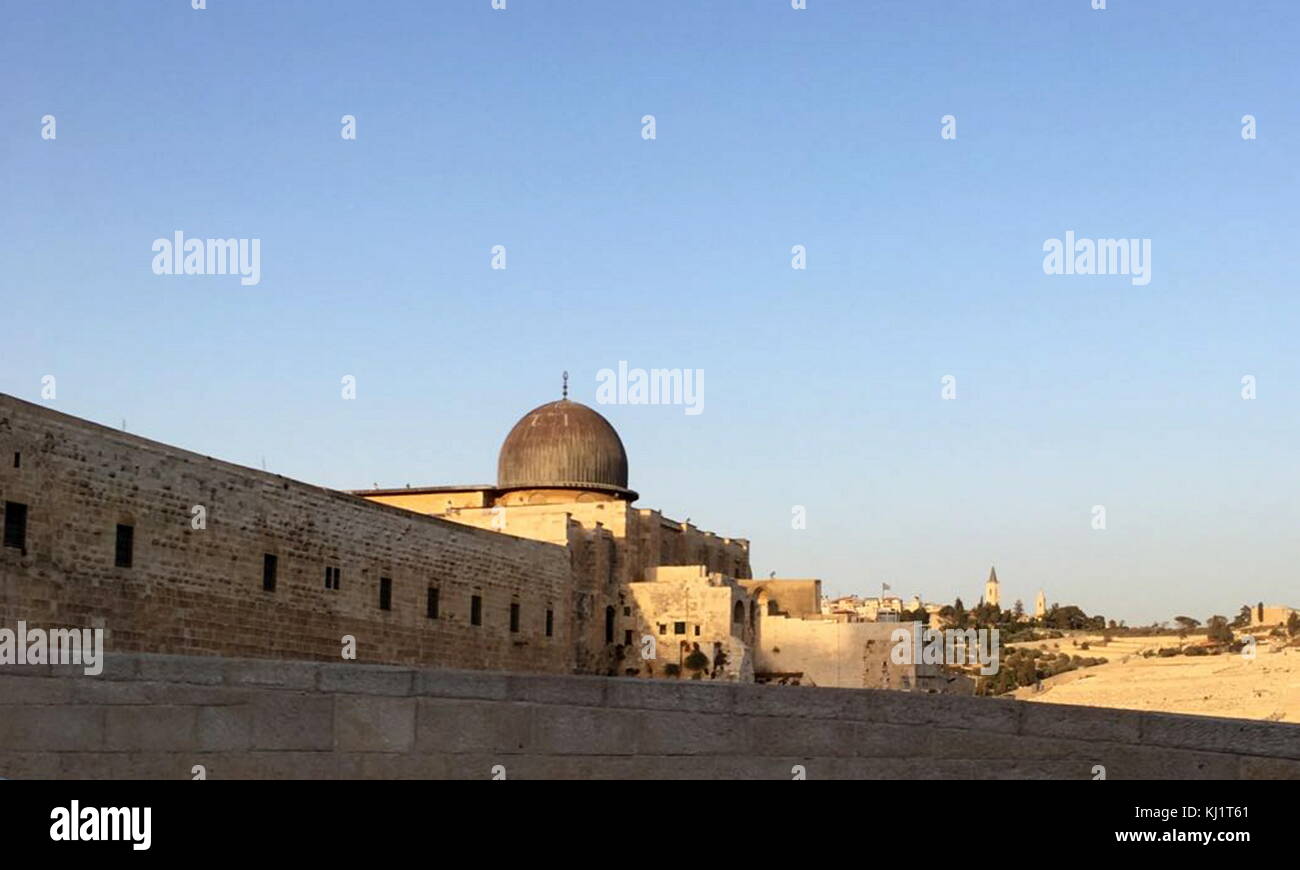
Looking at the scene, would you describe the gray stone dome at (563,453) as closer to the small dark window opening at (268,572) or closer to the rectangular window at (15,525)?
the small dark window opening at (268,572)

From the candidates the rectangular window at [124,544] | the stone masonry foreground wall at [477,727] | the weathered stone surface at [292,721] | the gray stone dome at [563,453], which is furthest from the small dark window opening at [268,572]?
the gray stone dome at [563,453]

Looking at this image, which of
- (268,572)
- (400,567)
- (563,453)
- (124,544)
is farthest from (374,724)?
(563,453)

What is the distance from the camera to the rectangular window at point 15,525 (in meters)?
18.5

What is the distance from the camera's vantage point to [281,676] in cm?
845

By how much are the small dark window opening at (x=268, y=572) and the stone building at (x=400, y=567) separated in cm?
3

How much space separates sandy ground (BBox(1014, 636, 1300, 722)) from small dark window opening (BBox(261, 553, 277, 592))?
53.7ft
